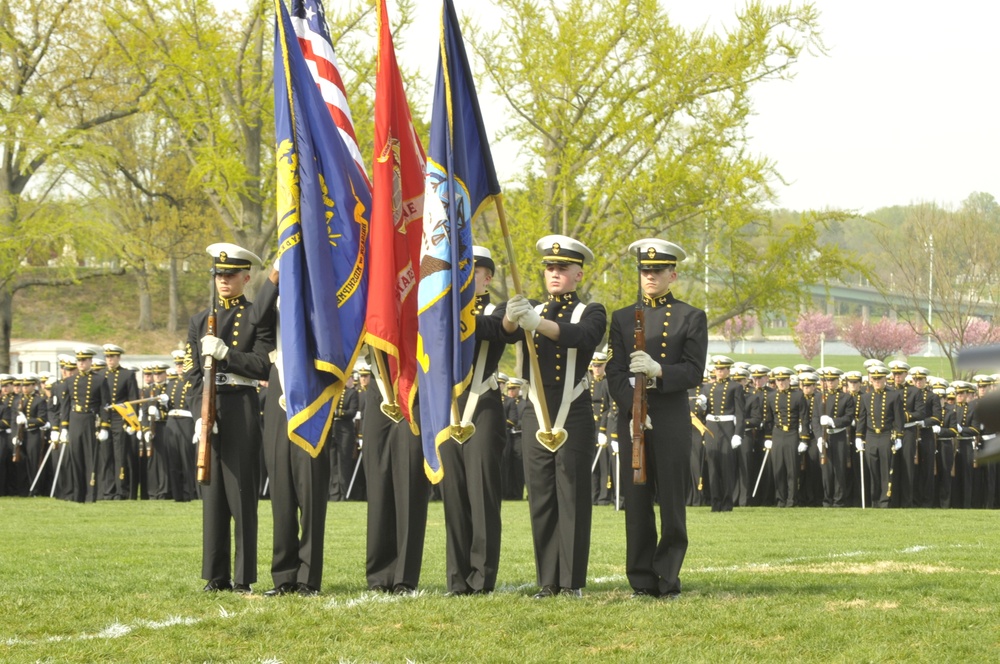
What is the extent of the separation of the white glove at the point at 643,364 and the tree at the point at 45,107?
891 inches

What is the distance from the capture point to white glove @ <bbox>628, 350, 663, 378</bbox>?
8828mm

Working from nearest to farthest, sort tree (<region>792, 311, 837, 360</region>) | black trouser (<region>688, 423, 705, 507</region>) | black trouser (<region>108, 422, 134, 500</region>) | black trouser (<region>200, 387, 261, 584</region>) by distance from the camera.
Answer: black trouser (<region>200, 387, 261, 584</region>)
black trouser (<region>688, 423, 705, 507</region>)
black trouser (<region>108, 422, 134, 500</region>)
tree (<region>792, 311, 837, 360</region>)

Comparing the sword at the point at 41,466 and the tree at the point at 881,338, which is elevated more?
the tree at the point at 881,338

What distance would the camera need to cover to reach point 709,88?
90.2 feet

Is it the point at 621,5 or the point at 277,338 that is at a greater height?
the point at 621,5

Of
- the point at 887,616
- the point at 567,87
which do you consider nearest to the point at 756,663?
the point at 887,616

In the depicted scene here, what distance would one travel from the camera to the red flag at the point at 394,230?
936cm

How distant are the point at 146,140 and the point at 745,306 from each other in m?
26.7

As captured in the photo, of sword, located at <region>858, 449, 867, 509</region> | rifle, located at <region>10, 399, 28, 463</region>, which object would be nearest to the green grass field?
sword, located at <region>858, 449, 867, 509</region>

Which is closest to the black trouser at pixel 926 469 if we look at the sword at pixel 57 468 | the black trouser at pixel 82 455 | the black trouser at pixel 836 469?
the black trouser at pixel 836 469

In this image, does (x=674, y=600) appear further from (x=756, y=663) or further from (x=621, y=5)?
(x=621, y=5)

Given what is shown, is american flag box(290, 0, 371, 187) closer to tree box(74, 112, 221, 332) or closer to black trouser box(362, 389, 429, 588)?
black trouser box(362, 389, 429, 588)

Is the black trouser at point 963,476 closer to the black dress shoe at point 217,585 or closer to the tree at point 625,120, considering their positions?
the tree at point 625,120

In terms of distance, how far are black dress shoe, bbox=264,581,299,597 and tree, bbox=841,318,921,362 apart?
74.1m
